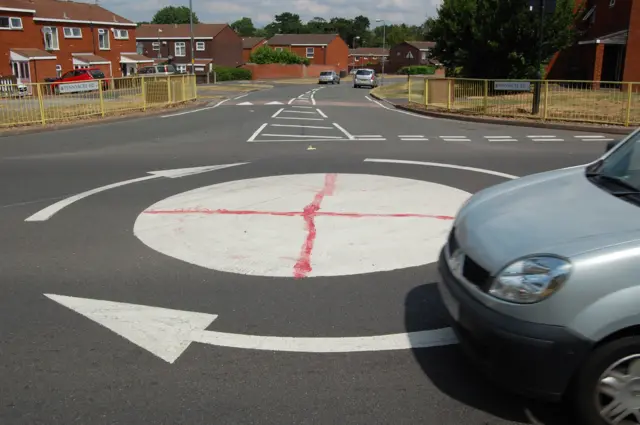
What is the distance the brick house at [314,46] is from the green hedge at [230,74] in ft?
112

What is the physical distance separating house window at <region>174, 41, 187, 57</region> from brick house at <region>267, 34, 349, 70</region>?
21.4 meters

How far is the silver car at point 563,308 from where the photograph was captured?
2.70 metres

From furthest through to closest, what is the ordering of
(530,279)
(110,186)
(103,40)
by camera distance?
(103,40), (110,186), (530,279)

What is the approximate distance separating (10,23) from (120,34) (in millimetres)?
18069

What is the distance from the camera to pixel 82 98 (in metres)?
19.7

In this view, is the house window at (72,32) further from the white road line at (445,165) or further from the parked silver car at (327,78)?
the white road line at (445,165)

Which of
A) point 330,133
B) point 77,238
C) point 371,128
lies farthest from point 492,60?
point 77,238

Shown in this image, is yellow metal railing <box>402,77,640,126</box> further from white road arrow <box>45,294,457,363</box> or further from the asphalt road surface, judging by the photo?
white road arrow <box>45,294,457,363</box>

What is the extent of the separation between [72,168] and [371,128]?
973cm

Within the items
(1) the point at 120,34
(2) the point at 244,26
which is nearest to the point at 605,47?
(1) the point at 120,34

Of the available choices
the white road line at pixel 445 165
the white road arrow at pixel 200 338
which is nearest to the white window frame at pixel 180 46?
the white road line at pixel 445 165

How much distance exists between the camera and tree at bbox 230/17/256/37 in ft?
589

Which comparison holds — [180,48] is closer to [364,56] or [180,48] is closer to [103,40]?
[103,40]

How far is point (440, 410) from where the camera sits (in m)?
3.20
